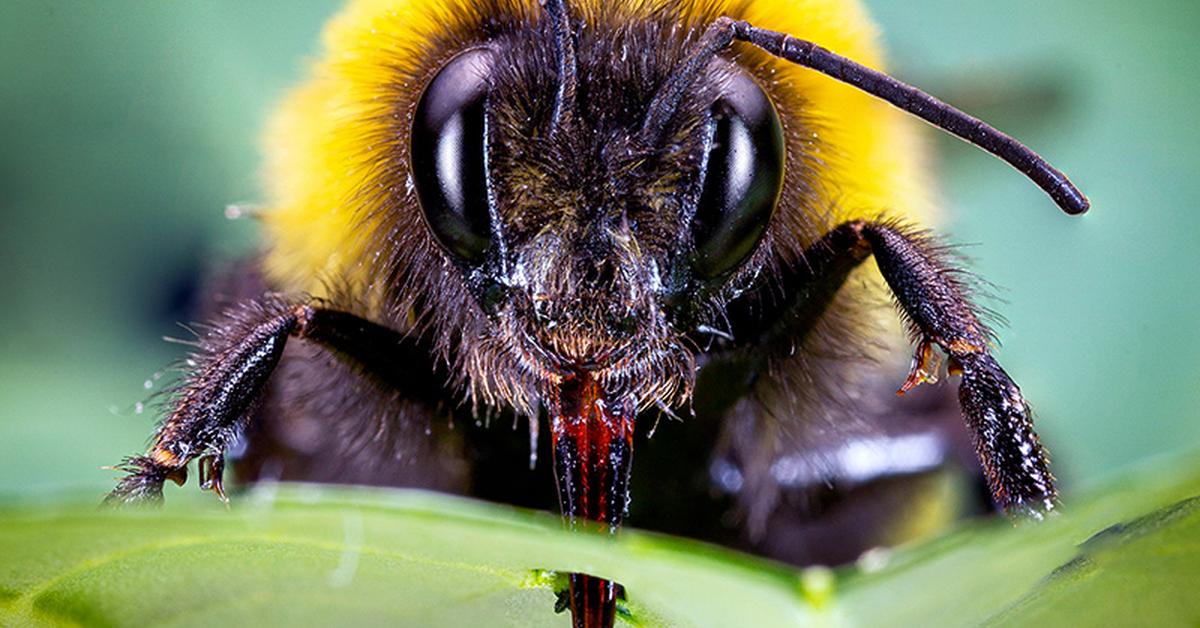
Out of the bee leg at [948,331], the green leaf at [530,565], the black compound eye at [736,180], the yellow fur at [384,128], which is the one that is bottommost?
the green leaf at [530,565]

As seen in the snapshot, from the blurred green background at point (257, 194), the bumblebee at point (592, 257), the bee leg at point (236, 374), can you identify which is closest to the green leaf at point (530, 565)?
the bumblebee at point (592, 257)

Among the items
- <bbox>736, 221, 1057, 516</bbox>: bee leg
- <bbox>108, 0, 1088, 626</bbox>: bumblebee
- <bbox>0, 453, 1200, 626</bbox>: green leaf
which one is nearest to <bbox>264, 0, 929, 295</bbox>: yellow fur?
<bbox>108, 0, 1088, 626</bbox>: bumblebee

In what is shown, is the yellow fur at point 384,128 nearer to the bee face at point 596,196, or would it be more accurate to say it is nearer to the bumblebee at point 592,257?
the bumblebee at point 592,257

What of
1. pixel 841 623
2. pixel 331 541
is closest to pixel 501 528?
pixel 331 541

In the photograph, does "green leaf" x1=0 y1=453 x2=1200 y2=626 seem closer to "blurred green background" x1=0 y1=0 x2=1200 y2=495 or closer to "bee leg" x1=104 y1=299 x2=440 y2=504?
"bee leg" x1=104 y1=299 x2=440 y2=504

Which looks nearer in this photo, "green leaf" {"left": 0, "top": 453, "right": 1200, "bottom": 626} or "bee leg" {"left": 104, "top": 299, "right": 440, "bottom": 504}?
"green leaf" {"left": 0, "top": 453, "right": 1200, "bottom": 626}
